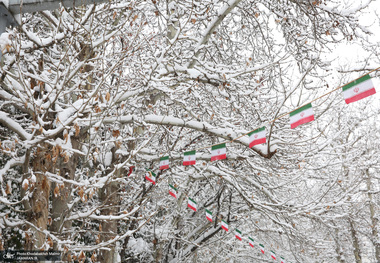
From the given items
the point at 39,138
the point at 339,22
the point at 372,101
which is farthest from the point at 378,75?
the point at 372,101

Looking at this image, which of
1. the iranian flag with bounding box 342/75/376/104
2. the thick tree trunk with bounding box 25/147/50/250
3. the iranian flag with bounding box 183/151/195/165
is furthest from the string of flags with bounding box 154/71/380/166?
the thick tree trunk with bounding box 25/147/50/250

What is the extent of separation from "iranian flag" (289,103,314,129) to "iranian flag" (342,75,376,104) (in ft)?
1.41

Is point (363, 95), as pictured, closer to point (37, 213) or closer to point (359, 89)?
point (359, 89)

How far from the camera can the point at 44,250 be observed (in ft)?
11.5

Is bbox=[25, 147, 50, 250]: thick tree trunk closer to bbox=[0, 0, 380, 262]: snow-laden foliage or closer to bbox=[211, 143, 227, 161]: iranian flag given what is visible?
bbox=[0, 0, 380, 262]: snow-laden foliage

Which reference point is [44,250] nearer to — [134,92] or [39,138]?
[39,138]

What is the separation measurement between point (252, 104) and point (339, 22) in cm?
190

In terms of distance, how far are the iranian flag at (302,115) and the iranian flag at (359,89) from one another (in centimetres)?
43

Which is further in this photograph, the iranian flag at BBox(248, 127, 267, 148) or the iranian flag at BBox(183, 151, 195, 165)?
the iranian flag at BBox(183, 151, 195, 165)

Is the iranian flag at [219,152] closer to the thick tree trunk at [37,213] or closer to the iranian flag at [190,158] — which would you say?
the iranian flag at [190,158]

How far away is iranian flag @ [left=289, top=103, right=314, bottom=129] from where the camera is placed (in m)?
3.62

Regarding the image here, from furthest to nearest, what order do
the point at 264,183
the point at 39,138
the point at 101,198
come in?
the point at 264,183 → the point at 101,198 → the point at 39,138

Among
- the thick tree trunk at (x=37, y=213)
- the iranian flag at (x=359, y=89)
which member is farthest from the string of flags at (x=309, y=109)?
the thick tree trunk at (x=37, y=213)

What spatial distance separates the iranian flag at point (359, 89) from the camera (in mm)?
3168
